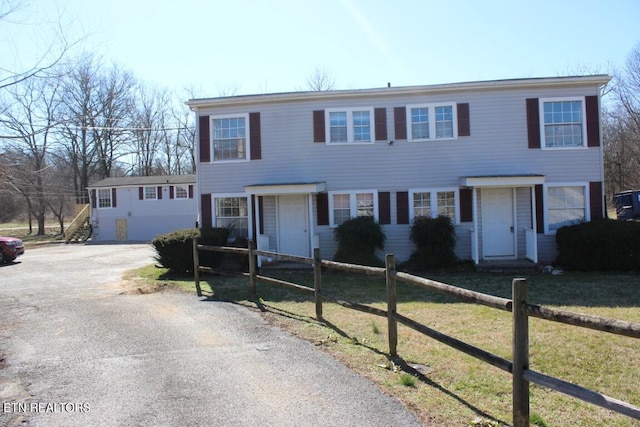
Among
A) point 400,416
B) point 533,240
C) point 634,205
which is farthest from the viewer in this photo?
point 634,205

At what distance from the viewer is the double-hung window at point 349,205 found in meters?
15.5

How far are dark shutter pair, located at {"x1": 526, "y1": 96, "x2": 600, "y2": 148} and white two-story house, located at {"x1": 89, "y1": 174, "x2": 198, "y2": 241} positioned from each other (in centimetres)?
2332

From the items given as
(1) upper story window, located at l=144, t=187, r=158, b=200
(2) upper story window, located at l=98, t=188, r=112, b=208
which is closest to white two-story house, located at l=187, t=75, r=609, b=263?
(1) upper story window, located at l=144, t=187, r=158, b=200

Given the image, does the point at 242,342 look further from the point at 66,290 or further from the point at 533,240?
the point at 533,240

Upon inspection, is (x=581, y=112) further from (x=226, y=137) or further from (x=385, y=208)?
(x=226, y=137)

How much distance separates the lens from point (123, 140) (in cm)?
4616

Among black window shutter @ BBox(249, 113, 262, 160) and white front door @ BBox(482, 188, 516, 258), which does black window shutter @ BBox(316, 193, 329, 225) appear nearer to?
black window shutter @ BBox(249, 113, 262, 160)

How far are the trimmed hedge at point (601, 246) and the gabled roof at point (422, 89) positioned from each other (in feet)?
14.5

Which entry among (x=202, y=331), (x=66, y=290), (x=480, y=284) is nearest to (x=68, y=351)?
(x=202, y=331)

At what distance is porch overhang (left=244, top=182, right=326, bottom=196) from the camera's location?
14758 millimetres

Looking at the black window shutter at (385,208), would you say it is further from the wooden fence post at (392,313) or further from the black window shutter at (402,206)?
the wooden fence post at (392,313)

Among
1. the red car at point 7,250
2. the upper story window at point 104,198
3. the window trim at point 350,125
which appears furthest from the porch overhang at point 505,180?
the upper story window at point 104,198

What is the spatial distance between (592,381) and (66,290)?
449 inches

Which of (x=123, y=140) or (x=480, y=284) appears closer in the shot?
(x=480, y=284)
